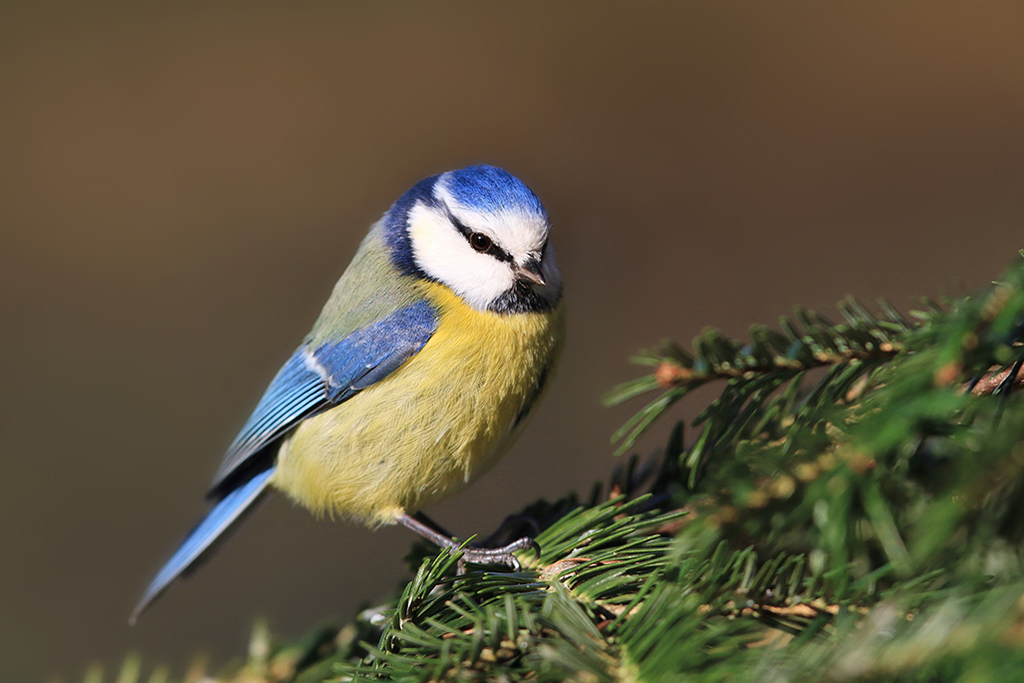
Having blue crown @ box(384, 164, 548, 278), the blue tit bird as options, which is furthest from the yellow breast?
blue crown @ box(384, 164, 548, 278)

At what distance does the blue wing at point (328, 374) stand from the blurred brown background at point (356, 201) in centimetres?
120

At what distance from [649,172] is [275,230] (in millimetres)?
1390

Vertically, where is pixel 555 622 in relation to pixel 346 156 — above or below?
below

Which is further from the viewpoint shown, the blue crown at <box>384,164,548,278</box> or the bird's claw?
the blue crown at <box>384,164,548,278</box>

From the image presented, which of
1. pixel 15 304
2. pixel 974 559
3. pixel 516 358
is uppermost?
pixel 15 304

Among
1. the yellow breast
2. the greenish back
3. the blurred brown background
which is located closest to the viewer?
the yellow breast

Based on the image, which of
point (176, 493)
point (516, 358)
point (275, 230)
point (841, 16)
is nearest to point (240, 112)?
point (275, 230)

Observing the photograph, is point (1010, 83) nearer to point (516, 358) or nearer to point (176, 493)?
point (516, 358)

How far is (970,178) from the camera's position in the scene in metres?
2.73

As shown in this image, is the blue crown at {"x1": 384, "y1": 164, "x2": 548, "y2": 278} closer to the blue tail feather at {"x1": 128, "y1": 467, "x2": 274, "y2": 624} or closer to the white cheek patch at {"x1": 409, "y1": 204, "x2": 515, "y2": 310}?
the white cheek patch at {"x1": 409, "y1": 204, "x2": 515, "y2": 310}

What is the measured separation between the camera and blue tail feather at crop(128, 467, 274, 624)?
50.9 inches

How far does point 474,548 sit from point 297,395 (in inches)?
15.6

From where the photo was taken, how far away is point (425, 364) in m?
1.07

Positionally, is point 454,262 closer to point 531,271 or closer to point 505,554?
point 531,271
